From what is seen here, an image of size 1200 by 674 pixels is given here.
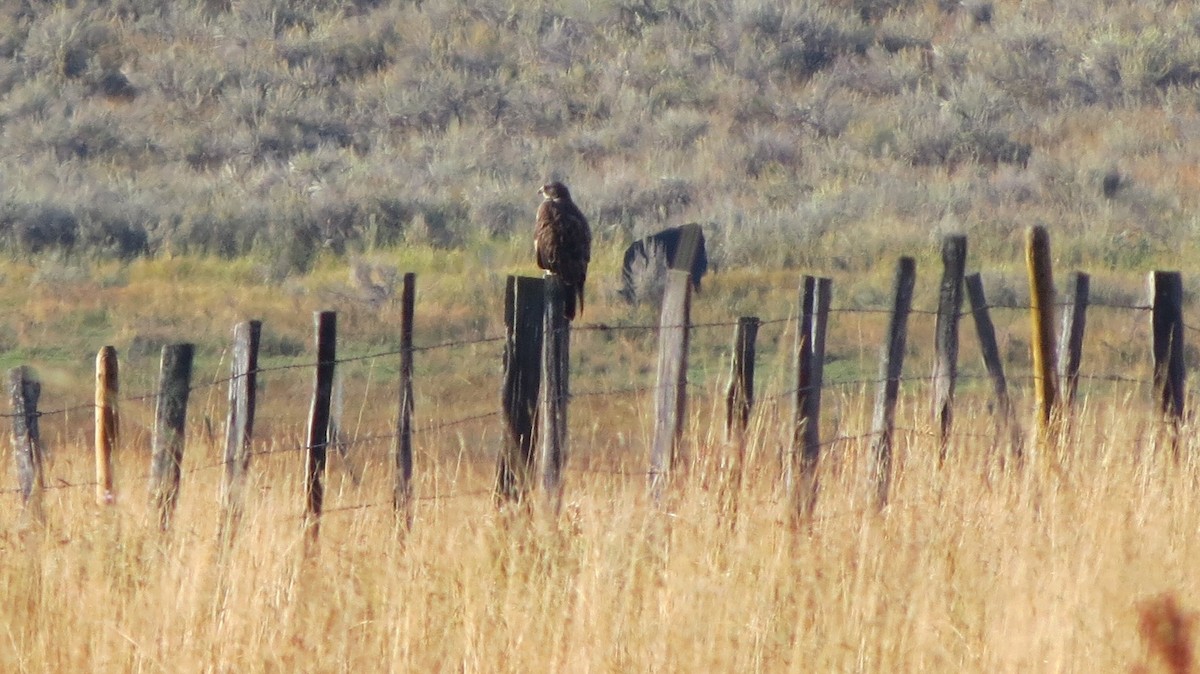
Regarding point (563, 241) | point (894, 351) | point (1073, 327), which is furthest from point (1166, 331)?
point (563, 241)

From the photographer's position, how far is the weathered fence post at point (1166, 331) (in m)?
7.28

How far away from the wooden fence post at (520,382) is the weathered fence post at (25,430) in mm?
1732

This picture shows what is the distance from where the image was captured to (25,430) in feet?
20.0

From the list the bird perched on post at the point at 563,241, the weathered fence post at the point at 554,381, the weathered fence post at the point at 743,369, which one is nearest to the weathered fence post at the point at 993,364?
the weathered fence post at the point at 743,369

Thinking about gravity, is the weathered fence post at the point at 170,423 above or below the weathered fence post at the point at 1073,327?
below

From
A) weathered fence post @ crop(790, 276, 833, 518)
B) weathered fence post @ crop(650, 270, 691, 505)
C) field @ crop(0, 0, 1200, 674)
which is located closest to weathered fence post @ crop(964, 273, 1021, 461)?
field @ crop(0, 0, 1200, 674)

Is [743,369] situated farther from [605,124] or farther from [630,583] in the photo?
[605,124]

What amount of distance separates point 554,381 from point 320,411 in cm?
114

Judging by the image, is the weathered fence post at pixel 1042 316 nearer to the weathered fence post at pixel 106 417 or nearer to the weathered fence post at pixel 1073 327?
the weathered fence post at pixel 1073 327

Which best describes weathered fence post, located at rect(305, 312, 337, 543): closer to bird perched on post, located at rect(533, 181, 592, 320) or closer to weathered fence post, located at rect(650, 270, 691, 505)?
weathered fence post, located at rect(650, 270, 691, 505)

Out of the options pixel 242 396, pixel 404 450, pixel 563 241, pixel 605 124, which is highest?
pixel 605 124

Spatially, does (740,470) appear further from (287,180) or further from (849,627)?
(287,180)

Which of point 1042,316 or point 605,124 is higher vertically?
point 605,124

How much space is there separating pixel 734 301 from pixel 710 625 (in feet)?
34.6
